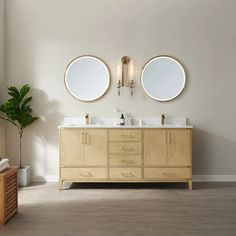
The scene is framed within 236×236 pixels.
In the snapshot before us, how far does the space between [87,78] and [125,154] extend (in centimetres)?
129

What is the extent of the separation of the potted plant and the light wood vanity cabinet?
652mm

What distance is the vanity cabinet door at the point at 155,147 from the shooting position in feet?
16.9

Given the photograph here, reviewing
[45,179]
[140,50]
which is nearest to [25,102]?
[45,179]

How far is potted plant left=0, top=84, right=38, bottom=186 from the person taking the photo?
5.29 meters

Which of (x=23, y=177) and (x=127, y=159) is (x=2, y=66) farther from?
(x=127, y=159)

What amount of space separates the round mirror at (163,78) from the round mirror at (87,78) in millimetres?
587

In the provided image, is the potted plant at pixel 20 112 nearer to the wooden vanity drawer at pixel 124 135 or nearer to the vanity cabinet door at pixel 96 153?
the vanity cabinet door at pixel 96 153

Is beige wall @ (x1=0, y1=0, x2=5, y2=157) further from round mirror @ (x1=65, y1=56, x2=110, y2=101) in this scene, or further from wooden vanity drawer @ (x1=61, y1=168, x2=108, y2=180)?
wooden vanity drawer @ (x1=61, y1=168, x2=108, y2=180)

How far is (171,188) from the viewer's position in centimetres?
527

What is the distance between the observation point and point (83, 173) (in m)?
5.15

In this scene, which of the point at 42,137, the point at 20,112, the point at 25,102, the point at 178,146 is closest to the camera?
the point at 178,146

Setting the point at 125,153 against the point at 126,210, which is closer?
the point at 126,210

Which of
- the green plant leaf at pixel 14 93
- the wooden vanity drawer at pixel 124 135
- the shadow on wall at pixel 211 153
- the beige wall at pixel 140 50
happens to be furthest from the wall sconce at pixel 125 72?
the green plant leaf at pixel 14 93

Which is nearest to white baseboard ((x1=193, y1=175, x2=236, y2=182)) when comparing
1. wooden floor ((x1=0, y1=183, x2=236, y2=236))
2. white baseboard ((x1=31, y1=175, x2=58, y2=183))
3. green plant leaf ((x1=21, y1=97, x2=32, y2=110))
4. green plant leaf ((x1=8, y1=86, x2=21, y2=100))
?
wooden floor ((x1=0, y1=183, x2=236, y2=236))
